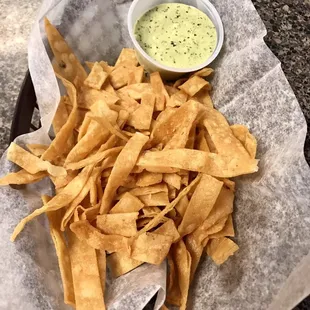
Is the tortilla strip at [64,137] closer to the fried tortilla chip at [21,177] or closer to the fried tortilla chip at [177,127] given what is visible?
the fried tortilla chip at [21,177]

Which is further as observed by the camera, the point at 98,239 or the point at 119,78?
the point at 119,78

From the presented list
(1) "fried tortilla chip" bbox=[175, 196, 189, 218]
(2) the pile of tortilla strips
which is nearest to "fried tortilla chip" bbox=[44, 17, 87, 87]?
(2) the pile of tortilla strips

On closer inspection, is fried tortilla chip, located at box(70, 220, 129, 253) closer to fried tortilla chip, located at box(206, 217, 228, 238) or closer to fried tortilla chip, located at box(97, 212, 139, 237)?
fried tortilla chip, located at box(97, 212, 139, 237)

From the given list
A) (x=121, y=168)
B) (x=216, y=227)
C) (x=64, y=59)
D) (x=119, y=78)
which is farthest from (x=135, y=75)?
(x=216, y=227)

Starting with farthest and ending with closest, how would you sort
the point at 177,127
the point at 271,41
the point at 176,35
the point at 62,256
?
1. the point at 271,41
2. the point at 176,35
3. the point at 177,127
4. the point at 62,256

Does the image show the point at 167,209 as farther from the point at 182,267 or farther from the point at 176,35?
the point at 176,35

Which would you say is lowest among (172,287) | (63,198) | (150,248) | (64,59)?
(172,287)

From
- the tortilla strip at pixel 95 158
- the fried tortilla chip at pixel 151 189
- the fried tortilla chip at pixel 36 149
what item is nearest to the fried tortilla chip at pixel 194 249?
the fried tortilla chip at pixel 151 189
